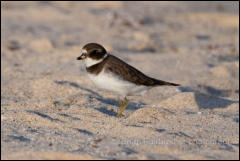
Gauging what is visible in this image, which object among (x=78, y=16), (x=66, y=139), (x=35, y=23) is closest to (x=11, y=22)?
(x=35, y=23)

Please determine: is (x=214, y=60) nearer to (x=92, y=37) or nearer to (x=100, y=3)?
(x=92, y=37)

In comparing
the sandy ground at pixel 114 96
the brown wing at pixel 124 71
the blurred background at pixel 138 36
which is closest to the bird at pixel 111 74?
the brown wing at pixel 124 71

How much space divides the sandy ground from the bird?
11.9 inches

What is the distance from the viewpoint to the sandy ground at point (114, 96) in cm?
412

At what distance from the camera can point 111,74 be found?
5027 millimetres

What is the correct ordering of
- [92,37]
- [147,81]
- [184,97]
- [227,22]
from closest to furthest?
1. [147,81]
2. [184,97]
3. [92,37]
4. [227,22]

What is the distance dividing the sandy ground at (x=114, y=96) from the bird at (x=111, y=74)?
303 millimetres

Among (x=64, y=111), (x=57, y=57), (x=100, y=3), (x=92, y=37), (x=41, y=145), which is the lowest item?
(x=41, y=145)

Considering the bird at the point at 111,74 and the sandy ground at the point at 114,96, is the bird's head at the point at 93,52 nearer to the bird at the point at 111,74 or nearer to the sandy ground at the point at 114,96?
the bird at the point at 111,74

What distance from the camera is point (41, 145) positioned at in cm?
395

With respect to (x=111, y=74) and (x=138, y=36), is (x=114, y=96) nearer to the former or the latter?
(x=111, y=74)

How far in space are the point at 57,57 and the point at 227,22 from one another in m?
6.14

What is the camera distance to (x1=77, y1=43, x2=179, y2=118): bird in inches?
198

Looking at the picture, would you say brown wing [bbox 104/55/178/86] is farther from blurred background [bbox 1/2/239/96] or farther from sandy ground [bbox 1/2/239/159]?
blurred background [bbox 1/2/239/96]
